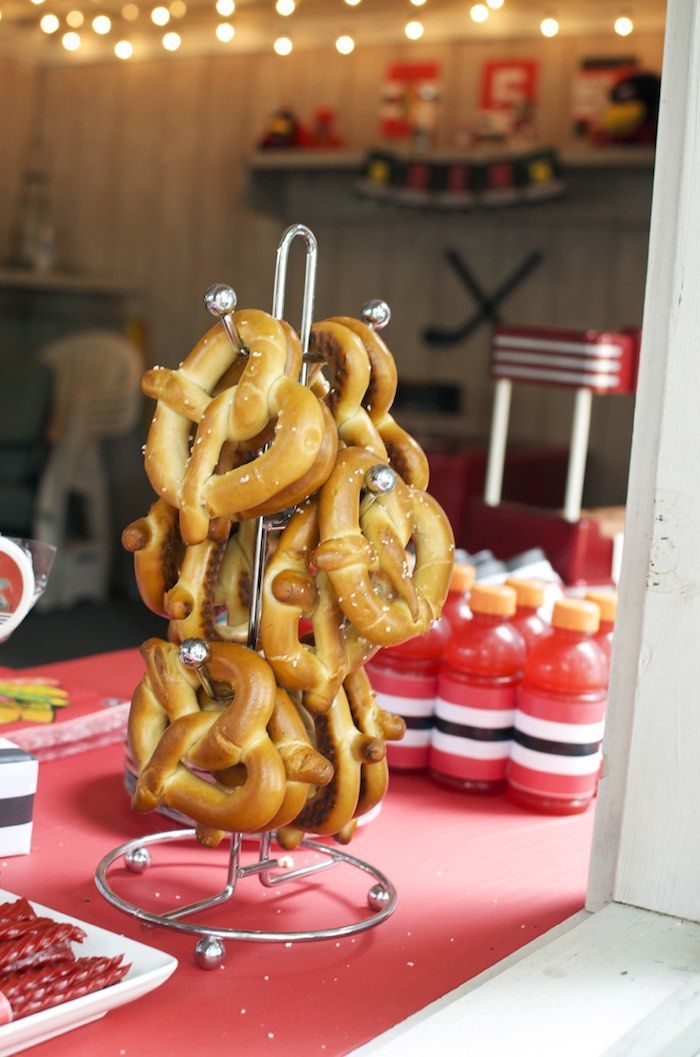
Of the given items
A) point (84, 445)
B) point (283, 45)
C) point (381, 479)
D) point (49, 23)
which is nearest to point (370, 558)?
point (381, 479)

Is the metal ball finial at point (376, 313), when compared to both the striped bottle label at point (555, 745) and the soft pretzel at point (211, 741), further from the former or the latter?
the striped bottle label at point (555, 745)

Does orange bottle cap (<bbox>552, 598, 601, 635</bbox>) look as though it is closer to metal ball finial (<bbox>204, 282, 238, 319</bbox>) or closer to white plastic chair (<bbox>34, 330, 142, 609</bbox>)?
metal ball finial (<bbox>204, 282, 238, 319</bbox>)

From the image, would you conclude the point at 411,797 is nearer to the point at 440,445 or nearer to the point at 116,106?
the point at 440,445

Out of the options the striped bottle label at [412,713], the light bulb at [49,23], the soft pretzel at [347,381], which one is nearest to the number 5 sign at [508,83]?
the light bulb at [49,23]

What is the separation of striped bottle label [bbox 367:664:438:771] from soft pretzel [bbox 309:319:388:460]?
404 millimetres

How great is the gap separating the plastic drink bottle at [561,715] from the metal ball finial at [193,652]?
428 mm

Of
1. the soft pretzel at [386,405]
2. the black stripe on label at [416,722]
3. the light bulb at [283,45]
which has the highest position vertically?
the light bulb at [283,45]

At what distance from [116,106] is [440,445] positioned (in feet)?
9.07

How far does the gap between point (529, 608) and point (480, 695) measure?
124 millimetres

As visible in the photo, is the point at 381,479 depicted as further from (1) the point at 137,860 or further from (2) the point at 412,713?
(2) the point at 412,713

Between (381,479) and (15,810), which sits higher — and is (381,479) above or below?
above

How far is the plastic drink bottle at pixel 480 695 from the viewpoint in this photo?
1177 millimetres

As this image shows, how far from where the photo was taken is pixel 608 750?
910mm

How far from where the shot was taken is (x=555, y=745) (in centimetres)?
114
